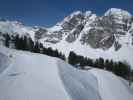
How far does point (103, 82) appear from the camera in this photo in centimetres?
2930

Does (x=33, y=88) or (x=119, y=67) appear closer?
(x=33, y=88)

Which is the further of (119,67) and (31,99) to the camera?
(119,67)

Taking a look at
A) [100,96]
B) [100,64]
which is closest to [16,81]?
[100,96]

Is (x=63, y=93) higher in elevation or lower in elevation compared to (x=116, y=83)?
higher

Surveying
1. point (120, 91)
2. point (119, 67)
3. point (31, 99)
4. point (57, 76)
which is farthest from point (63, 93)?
point (119, 67)

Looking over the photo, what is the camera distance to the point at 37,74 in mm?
22094

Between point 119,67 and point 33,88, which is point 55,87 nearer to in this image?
point 33,88

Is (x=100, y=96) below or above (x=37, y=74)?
below

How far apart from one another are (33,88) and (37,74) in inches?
182

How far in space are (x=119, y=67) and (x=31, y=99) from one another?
162 feet

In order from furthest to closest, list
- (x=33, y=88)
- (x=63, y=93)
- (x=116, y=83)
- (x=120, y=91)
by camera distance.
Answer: (x=116, y=83)
(x=120, y=91)
(x=33, y=88)
(x=63, y=93)

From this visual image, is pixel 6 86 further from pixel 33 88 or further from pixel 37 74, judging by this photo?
pixel 37 74

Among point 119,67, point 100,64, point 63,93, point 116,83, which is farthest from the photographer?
point 100,64

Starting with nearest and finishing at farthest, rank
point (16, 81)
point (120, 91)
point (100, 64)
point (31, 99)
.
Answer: point (31, 99) → point (16, 81) → point (120, 91) → point (100, 64)
